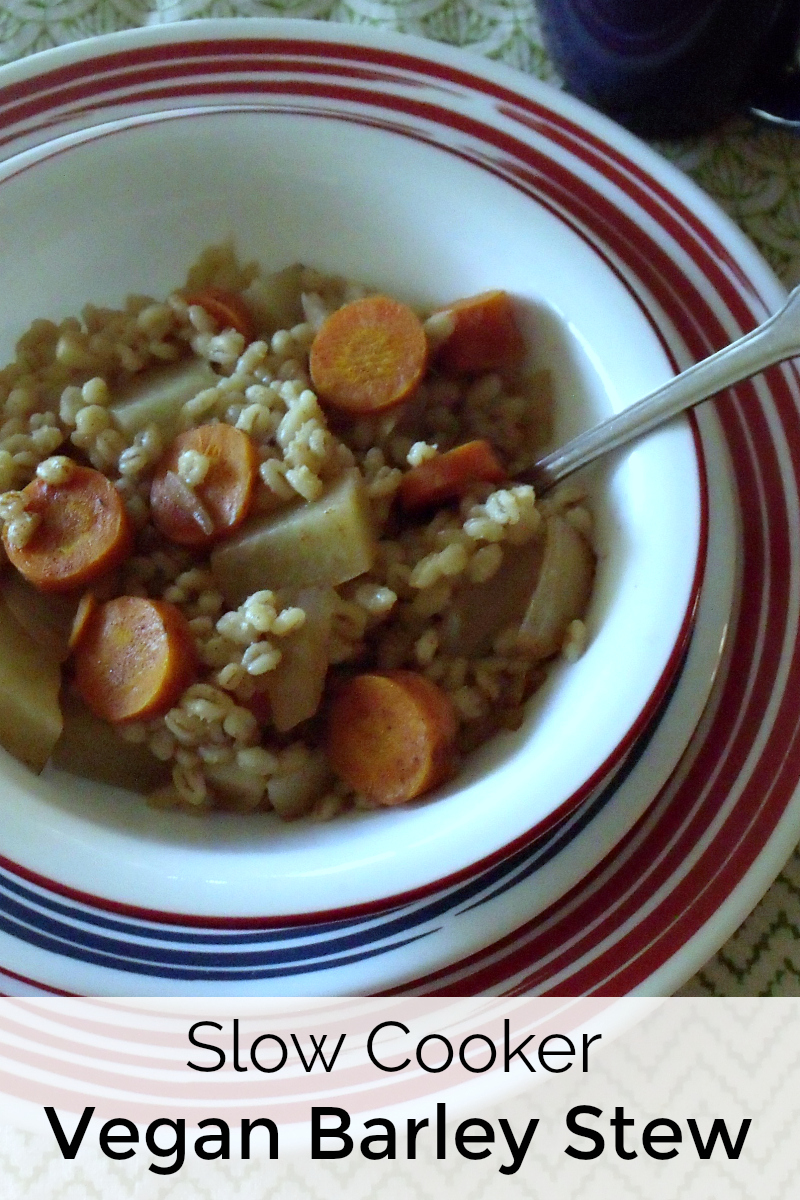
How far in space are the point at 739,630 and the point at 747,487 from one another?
0.27 m

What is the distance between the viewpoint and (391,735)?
1684 mm

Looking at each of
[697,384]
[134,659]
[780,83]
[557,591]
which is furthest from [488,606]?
[780,83]

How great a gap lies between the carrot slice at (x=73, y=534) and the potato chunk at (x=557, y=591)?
28.0 inches

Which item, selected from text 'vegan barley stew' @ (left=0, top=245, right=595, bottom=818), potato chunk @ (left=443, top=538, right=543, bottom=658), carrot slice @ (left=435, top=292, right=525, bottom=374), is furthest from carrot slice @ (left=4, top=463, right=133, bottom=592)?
carrot slice @ (left=435, top=292, right=525, bottom=374)

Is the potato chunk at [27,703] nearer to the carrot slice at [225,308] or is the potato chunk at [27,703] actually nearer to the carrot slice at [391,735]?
the carrot slice at [391,735]

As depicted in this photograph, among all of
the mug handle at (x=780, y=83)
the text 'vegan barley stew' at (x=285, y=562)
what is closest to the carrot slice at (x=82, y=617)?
the text 'vegan barley stew' at (x=285, y=562)

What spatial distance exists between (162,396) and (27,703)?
0.64m

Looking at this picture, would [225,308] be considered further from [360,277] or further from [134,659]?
[134,659]

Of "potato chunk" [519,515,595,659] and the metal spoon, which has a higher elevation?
the metal spoon

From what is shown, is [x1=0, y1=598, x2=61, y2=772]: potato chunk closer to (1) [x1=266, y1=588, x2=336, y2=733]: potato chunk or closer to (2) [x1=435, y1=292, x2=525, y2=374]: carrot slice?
(1) [x1=266, y1=588, x2=336, y2=733]: potato chunk

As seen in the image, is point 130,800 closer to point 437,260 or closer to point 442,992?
point 442,992

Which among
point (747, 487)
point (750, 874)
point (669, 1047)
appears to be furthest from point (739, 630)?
point (669, 1047)

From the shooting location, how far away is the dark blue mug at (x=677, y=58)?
6.55 ft

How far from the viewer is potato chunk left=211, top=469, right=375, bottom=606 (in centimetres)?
174
